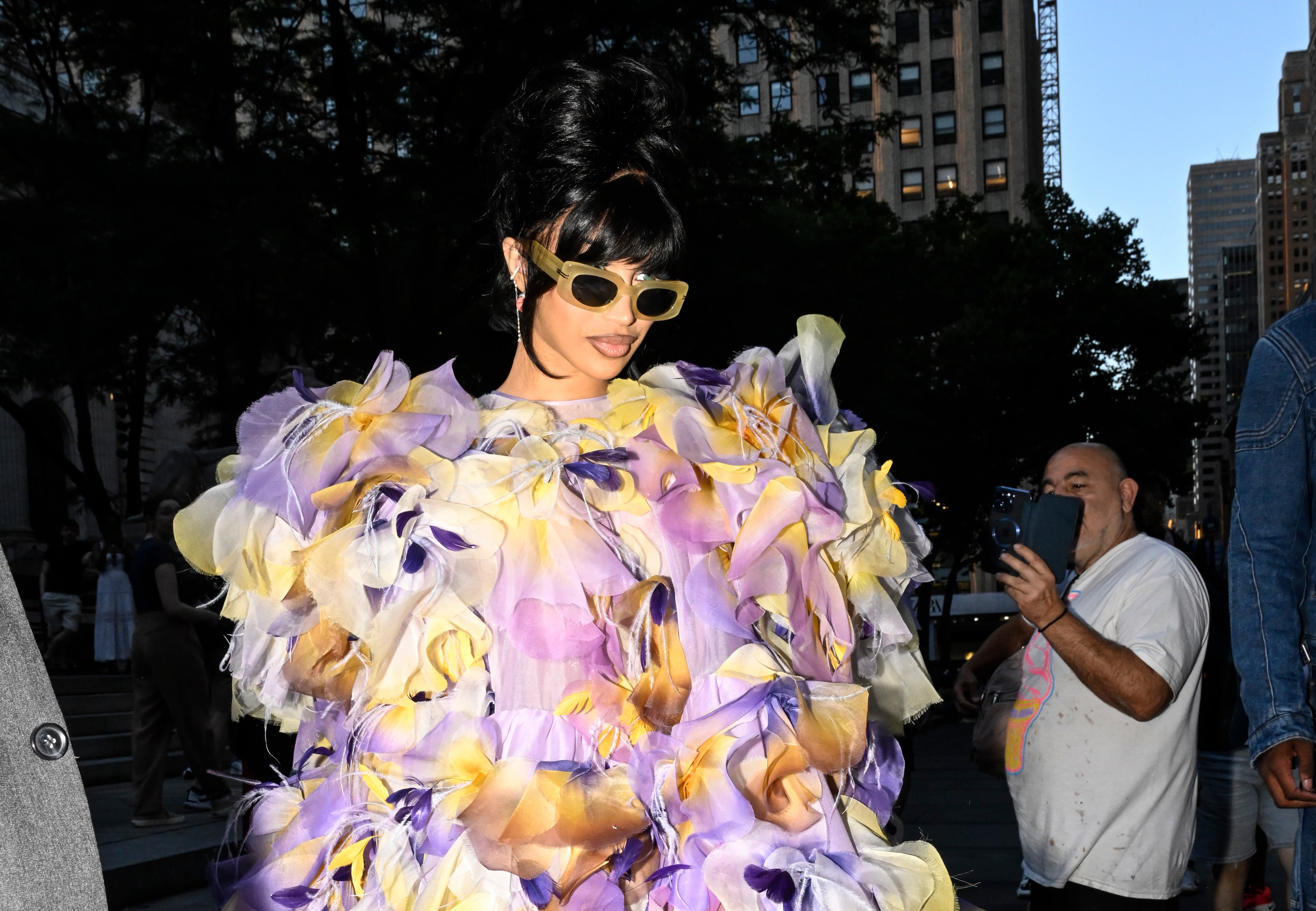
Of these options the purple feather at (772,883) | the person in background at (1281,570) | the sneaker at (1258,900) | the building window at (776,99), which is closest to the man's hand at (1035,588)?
the person in background at (1281,570)

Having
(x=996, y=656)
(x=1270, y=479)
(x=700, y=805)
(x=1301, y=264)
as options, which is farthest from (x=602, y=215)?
(x=1301, y=264)

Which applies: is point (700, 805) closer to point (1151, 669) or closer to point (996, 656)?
point (1151, 669)

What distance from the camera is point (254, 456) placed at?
181cm

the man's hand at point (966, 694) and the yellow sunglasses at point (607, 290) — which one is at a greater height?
the yellow sunglasses at point (607, 290)

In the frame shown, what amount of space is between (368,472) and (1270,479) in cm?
166

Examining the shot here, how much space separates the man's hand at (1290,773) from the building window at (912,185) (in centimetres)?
6382

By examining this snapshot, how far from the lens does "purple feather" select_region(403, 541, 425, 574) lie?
5.53 feet

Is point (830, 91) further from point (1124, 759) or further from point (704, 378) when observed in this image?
point (704, 378)

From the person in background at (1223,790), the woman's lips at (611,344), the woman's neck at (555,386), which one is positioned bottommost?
the person in background at (1223,790)

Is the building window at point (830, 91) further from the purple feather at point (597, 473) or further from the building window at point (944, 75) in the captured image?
the building window at point (944, 75)

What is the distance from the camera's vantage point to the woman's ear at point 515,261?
2127 mm

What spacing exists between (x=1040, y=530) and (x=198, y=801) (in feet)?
21.2

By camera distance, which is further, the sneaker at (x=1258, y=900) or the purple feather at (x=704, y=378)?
the sneaker at (x=1258, y=900)

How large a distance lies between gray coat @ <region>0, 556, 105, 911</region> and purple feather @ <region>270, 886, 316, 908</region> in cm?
62
